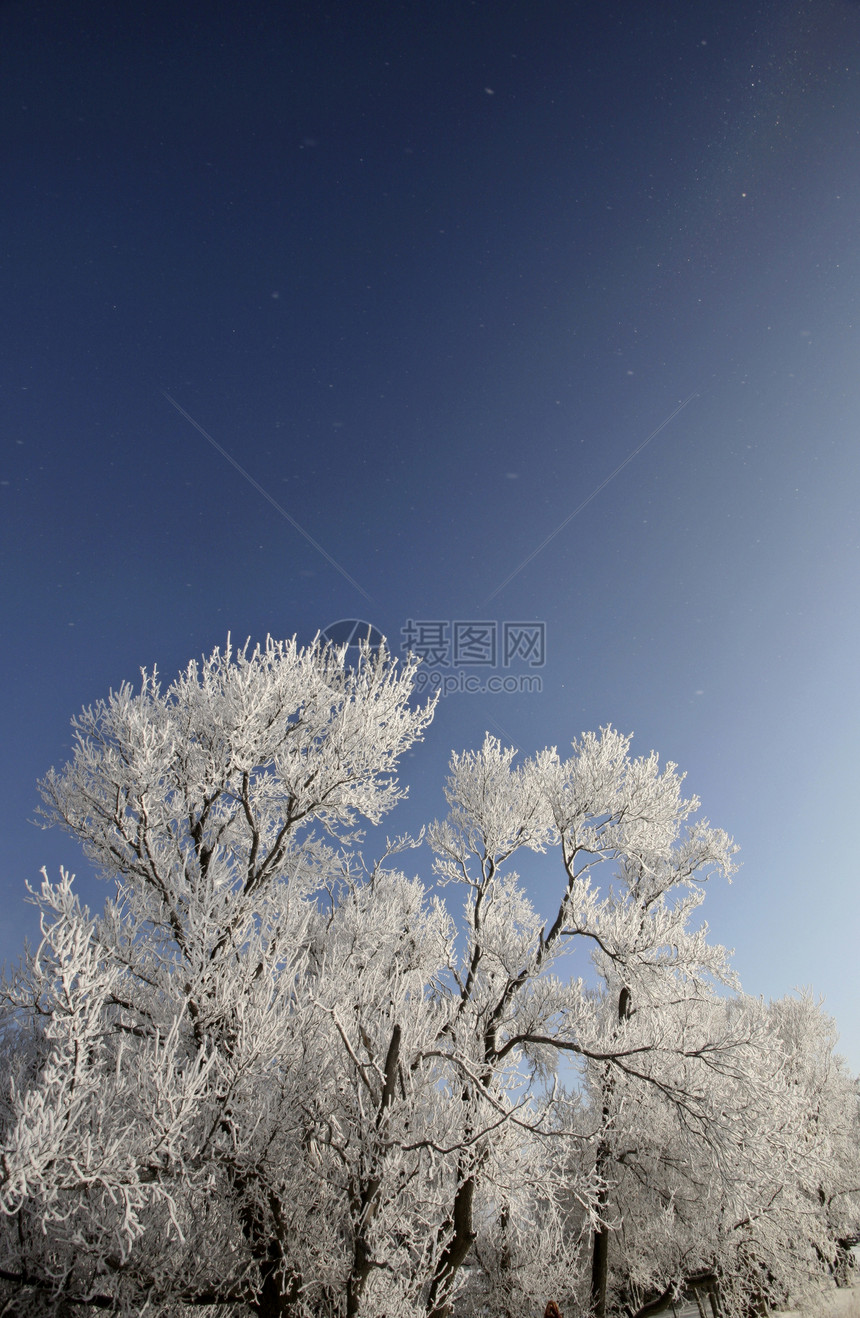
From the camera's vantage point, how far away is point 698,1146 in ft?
24.8

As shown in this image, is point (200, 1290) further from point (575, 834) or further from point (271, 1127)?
point (575, 834)

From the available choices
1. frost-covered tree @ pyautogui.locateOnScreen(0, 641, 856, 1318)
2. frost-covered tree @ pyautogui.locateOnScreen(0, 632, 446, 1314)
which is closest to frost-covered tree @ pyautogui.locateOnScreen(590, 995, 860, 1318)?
frost-covered tree @ pyautogui.locateOnScreen(0, 641, 856, 1318)

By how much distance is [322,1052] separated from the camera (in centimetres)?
656

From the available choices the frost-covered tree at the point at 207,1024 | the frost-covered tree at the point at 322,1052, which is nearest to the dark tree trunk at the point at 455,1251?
the frost-covered tree at the point at 322,1052

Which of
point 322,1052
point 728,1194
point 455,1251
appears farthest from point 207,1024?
point 728,1194

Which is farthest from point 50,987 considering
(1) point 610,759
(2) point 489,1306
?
(2) point 489,1306

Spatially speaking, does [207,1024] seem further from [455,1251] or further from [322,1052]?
[455,1251]

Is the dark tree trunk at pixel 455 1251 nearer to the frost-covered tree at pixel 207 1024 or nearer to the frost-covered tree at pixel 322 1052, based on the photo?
the frost-covered tree at pixel 322 1052

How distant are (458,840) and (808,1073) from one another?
17.4 meters

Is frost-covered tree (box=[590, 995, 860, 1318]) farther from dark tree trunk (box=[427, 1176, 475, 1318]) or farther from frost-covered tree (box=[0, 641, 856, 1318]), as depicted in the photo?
dark tree trunk (box=[427, 1176, 475, 1318])

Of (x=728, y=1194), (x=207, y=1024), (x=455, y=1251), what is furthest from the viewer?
(x=728, y=1194)

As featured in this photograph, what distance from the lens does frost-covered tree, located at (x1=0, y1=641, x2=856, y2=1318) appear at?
5.45 meters

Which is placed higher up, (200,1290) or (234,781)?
(234,781)

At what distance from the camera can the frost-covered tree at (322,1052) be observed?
545 cm
